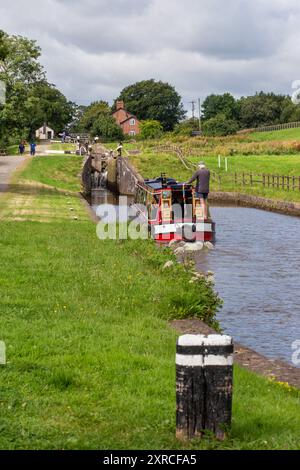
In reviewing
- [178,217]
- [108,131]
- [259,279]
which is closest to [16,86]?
[178,217]

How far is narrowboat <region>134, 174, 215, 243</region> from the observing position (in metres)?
29.1

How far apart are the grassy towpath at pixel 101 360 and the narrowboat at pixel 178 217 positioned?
9.79m

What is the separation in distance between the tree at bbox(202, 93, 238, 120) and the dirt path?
9358cm

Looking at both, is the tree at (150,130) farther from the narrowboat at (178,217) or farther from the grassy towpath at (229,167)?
the narrowboat at (178,217)

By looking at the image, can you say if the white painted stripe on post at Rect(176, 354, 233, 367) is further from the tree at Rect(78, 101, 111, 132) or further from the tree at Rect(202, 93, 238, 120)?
the tree at Rect(202, 93, 238, 120)

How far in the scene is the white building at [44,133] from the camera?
13862 cm

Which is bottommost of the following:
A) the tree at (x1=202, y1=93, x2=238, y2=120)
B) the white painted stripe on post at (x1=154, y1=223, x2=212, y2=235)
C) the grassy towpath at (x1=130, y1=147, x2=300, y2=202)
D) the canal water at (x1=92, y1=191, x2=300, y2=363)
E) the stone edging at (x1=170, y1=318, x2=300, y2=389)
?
the canal water at (x1=92, y1=191, x2=300, y2=363)

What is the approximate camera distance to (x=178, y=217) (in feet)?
100

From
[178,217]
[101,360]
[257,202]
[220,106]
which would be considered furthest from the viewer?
[220,106]

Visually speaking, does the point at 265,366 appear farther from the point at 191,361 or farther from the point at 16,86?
the point at 16,86

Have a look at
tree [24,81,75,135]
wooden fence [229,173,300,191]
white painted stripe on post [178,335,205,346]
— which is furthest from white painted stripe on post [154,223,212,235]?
tree [24,81,75,135]

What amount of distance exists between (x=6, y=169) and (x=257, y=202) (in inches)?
767

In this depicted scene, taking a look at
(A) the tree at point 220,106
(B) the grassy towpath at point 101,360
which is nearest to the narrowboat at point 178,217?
(B) the grassy towpath at point 101,360

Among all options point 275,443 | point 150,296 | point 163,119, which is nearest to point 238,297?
point 150,296
